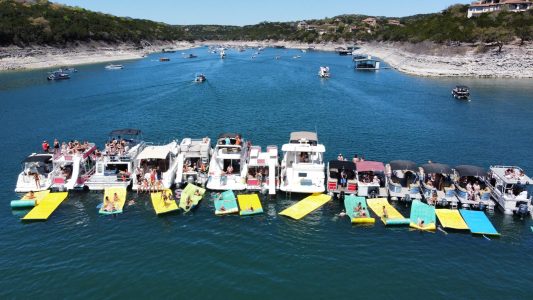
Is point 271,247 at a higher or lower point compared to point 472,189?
lower

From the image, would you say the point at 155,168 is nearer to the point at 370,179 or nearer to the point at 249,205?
the point at 249,205

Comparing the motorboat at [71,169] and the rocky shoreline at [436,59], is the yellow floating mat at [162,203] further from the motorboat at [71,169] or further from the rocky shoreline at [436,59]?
the rocky shoreline at [436,59]

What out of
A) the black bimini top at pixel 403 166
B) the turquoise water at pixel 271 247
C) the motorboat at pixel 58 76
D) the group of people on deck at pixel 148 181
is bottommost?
the turquoise water at pixel 271 247

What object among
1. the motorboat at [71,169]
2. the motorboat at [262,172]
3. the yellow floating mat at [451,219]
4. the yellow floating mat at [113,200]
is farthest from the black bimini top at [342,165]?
the motorboat at [71,169]

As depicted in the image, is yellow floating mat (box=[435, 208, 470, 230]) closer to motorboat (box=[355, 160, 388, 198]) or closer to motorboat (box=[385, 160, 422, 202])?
motorboat (box=[385, 160, 422, 202])

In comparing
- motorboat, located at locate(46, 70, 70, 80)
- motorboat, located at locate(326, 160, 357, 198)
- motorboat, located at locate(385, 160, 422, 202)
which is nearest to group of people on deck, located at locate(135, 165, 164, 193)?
motorboat, located at locate(326, 160, 357, 198)

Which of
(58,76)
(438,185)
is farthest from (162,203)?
(58,76)
